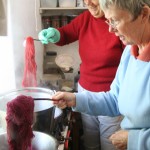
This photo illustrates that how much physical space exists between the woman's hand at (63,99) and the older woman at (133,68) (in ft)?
0.03

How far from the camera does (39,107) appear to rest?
1118 millimetres

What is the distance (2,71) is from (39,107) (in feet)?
1.50

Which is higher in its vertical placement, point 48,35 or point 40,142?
point 48,35

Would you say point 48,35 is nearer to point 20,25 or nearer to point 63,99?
point 20,25

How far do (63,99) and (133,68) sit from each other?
0.31 m

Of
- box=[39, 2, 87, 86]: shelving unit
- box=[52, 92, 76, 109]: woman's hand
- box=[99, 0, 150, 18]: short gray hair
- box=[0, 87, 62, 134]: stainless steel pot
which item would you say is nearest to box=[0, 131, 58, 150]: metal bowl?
box=[0, 87, 62, 134]: stainless steel pot

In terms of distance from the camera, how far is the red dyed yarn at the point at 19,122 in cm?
73

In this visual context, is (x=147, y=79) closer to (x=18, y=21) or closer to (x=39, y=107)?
(x=39, y=107)

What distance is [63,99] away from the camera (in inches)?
41.7

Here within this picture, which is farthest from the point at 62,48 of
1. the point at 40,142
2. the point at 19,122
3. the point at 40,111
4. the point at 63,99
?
the point at 19,122

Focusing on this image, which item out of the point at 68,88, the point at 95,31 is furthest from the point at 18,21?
the point at 68,88

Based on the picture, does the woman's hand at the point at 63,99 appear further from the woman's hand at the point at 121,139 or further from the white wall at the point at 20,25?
the white wall at the point at 20,25

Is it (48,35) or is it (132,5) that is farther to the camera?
(48,35)

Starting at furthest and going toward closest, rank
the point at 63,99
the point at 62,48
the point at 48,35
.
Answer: the point at 62,48, the point at 48,35, the point at 63,99
